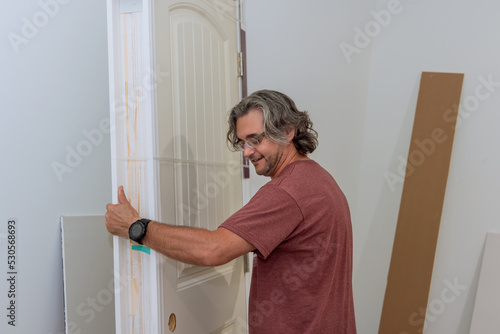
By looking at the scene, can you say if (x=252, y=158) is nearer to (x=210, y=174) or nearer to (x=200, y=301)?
(x=210, y=174)

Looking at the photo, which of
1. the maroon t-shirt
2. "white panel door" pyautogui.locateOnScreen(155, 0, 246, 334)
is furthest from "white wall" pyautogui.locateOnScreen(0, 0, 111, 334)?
the maroon t-shirt

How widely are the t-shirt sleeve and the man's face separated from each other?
6.9 inches

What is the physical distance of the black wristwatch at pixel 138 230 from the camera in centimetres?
137

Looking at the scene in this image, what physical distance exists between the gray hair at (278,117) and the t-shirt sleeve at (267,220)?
221 mm

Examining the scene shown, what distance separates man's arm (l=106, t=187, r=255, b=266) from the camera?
132 cm

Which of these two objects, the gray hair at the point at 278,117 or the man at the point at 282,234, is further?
the gray hair at the point at 278,117

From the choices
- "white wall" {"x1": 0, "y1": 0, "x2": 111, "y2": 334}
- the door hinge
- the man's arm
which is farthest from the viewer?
the door hinge

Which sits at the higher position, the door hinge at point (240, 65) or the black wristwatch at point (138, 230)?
the door hinge at point (240, 65)

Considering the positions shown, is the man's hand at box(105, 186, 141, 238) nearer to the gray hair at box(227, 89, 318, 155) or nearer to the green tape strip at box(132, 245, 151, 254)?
the green tape strip at box(132, 245, 151, 254)

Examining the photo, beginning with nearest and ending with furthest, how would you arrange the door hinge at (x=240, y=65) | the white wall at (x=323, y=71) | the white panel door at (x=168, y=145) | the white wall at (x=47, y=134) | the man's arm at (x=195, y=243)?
the man's arm at (x=195, y=243) → the white panel door at (x=168, y=145) → the white wall at (x=47, y=134) → the door hinge at (x=240, y=65) → the white wall at (x=323, y=71)

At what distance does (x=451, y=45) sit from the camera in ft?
8.92

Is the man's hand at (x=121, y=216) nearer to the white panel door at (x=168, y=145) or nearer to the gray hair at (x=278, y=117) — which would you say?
the white panel door at (x=168, y=145)

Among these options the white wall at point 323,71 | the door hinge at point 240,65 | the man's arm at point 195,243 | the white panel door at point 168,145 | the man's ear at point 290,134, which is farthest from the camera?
the white wall at point 323,71

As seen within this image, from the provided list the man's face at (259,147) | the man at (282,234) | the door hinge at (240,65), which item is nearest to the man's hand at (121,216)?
the man at (282,234)
